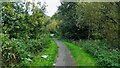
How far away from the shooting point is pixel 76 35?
11.6m

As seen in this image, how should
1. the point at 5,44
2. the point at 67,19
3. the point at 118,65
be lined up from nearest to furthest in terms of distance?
the point at 5,44 < the point at 118,65 < the point at 67,19

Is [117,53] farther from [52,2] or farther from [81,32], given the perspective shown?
[81,32]

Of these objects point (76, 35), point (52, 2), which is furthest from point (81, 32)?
point (52, 2)

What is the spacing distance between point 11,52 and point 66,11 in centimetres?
989

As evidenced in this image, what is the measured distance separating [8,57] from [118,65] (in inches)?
75.0

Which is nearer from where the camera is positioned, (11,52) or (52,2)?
(52,2)

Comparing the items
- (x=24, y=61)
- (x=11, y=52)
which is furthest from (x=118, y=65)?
(x=11, y=52)

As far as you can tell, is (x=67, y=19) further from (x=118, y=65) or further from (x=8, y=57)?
(x=8, y=57)

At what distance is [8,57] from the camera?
9.18 feet

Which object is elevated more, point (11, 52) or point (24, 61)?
point (11, 52)

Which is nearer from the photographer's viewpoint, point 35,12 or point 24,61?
point 24,61

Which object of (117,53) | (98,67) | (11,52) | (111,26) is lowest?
(98,67)

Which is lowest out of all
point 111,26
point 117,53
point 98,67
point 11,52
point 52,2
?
point 98,67

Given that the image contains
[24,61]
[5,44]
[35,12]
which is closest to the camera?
[5,44]
